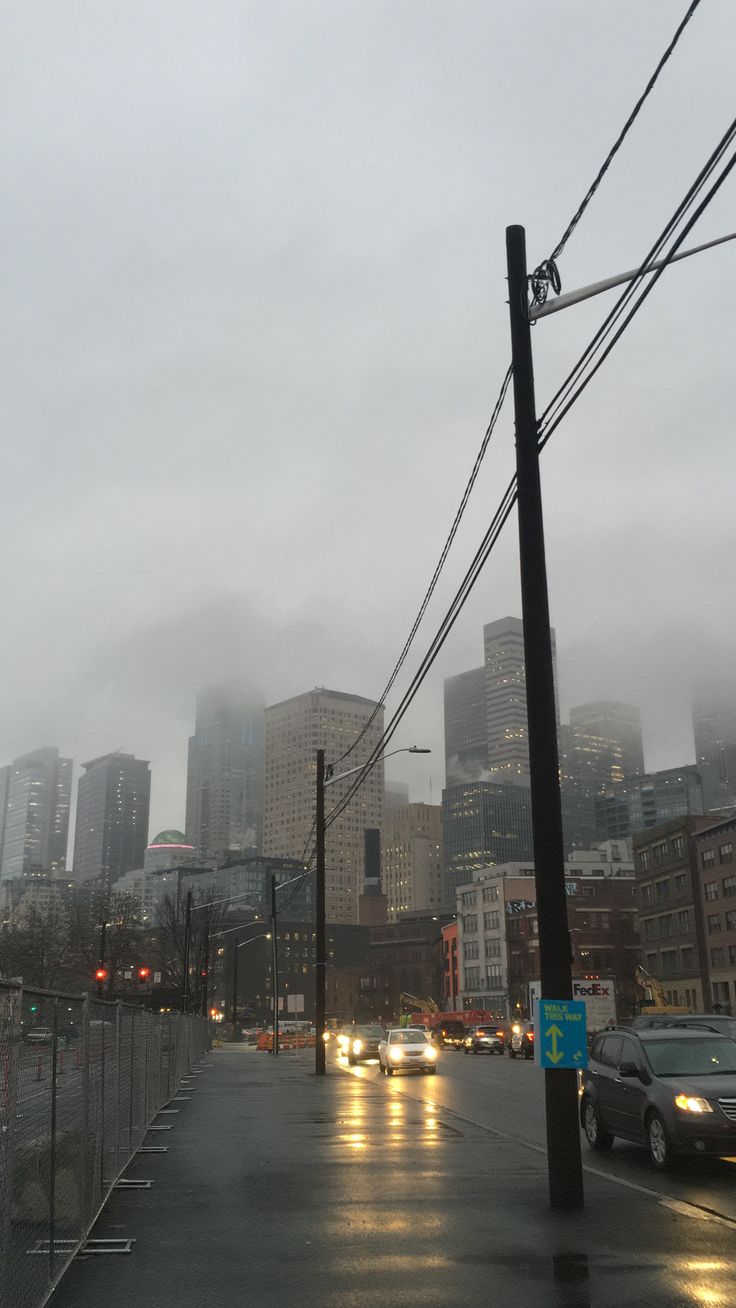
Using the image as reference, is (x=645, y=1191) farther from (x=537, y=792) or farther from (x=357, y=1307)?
(x=357, y=1307)

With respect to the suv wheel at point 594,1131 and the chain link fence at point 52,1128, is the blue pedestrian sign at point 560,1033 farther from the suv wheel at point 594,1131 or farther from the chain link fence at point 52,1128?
the suv wheel at point 594,1131

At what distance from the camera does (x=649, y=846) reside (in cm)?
9094

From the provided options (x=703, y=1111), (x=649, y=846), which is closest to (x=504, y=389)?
(x=703, y=1111)

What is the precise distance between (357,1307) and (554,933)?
470cm

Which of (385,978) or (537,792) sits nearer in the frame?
(537,792)

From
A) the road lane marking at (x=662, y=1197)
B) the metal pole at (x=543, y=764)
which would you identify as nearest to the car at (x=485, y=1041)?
the road lane marking at (x=662, y=1197)

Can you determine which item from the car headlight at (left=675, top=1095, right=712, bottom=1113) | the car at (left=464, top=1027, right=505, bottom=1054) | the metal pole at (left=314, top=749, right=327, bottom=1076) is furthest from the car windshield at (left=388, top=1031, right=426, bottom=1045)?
the car headlight at (left=675, top=1095, right=712, bottom=1113)

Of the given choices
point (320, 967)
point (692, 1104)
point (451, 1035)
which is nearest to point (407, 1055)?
point (320, 967)

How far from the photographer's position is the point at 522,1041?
54094 mm

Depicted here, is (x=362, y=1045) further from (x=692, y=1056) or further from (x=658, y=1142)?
(x=658, y=1142)

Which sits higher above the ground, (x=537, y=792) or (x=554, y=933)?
(x=537, y=792)

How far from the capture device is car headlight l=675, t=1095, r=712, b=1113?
13438mm

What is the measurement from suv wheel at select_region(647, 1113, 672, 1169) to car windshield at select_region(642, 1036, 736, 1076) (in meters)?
0.60

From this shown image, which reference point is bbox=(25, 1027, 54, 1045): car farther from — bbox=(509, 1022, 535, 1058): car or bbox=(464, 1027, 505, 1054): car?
bbox=(464, 1027, 505, 1054): car
